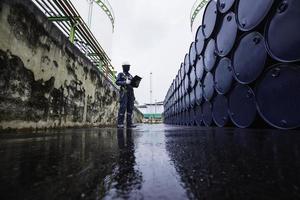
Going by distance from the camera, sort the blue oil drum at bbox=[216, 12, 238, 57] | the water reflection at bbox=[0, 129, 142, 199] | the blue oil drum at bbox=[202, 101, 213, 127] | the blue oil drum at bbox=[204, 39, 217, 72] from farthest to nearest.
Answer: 1. the blue oil drum at bbox=[202, 101, 213, 127]
2. the blue oil drum at bbox=[204, 39, 217, 72]
3. the blue oil drum at bbox=[216, 12, 238, 57]
4. the water reflection at bbox=[0, 129, 142, 199]

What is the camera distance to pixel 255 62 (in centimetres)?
240

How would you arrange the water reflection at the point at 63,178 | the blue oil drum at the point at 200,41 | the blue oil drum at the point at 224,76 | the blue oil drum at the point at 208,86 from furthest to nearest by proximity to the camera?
the blue oil drum at the point at 200,41, the blue oil drum at the point at 208,86, the blue oil drum at the point at 224,76, the water reflection at the point at 63,178

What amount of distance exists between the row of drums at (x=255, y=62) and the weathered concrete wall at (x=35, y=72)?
8.82 ft

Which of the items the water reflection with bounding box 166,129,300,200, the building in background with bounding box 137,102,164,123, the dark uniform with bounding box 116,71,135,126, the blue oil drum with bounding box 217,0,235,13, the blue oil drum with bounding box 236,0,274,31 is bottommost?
the water reflection with bounding box 166,129,300,200

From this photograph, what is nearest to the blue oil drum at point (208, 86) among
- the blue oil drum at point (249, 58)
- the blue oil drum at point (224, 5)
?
the blue oil drum at point (249, 58)

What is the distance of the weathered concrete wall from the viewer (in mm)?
1780

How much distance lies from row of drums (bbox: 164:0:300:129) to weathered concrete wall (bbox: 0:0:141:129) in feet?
8.82

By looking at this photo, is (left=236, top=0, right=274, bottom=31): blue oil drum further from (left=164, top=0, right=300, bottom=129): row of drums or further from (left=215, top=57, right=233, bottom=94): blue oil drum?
(left=215, top=57, right=233, bottom=94): blue oil drum

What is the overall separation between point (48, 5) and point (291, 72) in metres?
4.11

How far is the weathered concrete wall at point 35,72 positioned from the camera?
1.78m

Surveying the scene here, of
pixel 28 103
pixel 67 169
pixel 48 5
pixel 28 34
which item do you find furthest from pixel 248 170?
pixel 48 5

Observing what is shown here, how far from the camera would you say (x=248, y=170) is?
56 cm

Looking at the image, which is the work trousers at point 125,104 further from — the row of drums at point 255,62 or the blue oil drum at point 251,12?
the blue oil drum at point 251,12

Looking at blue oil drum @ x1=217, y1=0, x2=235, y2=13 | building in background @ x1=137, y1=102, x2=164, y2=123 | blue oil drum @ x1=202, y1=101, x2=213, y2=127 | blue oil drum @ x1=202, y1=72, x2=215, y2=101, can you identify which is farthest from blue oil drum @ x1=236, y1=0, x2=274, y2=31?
building in background @ x1=137, y1=102, x2=164, y2=123
